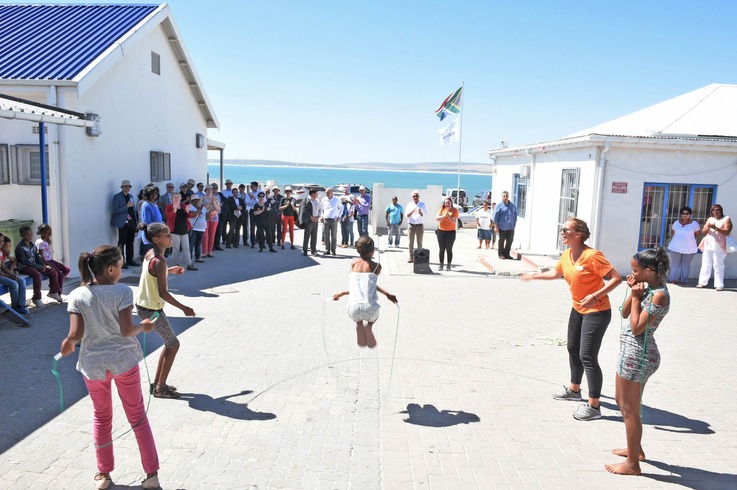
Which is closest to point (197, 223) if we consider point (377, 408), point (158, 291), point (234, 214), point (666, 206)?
point (234, 214)

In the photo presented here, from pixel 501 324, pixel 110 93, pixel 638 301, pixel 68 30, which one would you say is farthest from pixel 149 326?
pixel 68 30

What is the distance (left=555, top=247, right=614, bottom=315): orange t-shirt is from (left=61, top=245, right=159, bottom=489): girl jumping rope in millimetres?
3806

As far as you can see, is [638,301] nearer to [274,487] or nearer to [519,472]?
[519,472]

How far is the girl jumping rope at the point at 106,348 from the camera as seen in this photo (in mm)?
4074

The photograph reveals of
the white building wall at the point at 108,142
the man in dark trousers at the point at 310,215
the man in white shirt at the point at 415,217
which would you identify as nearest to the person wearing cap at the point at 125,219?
the white building wall at the point at 108,142

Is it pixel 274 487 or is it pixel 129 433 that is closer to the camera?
pixel 274 487

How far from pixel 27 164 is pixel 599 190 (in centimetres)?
1228

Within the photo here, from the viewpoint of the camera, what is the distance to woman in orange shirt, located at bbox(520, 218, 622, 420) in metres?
5.58

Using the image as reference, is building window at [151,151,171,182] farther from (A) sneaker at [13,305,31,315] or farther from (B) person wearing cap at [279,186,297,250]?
(A) sneaker at [13,305,31,315]

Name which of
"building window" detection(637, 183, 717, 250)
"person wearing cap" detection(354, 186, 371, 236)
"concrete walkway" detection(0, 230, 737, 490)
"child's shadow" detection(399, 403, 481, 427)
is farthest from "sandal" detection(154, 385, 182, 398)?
"person wearing cap" detection(354, 186, 371, 236)

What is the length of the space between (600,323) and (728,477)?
61.5 inches

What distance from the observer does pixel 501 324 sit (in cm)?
967

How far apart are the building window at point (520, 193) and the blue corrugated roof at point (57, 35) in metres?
11.9

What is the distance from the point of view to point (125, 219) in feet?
43.5
